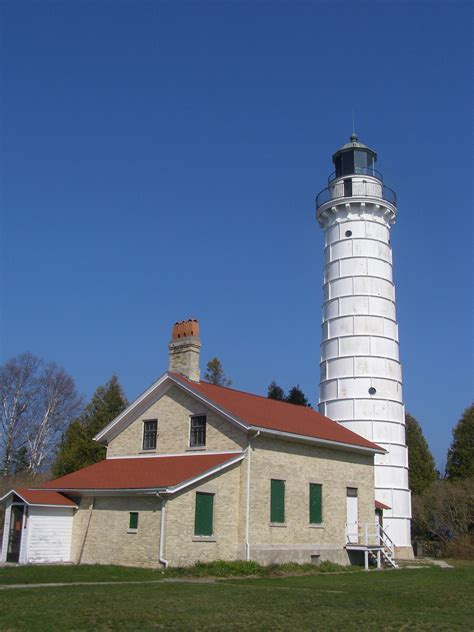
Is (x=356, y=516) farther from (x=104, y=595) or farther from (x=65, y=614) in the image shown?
(x=65, y=614)

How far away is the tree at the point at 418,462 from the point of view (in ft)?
132

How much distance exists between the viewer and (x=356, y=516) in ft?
80.1

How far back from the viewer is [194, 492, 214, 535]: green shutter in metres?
19.2

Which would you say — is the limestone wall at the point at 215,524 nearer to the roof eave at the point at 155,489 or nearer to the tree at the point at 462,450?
the roof eave at the point at 155,489

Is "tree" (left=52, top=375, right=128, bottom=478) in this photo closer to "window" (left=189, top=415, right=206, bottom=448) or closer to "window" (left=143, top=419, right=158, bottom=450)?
"window" (left=143, top=419, right=158, bottom=450)

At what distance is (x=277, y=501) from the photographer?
21.2 metres

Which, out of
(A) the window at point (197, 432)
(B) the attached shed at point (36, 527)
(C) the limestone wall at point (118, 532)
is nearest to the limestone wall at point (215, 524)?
(C) the limestone wall at point (118, 532)

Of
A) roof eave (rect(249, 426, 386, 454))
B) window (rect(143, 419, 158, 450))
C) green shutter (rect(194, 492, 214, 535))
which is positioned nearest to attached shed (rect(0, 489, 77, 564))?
window (rect(143, 419, 158, 450))

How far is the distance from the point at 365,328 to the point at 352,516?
9.86m

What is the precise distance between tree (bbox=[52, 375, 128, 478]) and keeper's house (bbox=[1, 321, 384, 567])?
5868 mm

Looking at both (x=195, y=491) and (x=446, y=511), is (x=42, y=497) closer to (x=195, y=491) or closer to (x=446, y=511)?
(x=195, y=491)

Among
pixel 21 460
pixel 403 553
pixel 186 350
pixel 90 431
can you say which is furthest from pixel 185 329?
pixel 21 460

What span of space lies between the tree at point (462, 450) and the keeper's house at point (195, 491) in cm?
1625

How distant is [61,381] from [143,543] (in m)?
26.8
